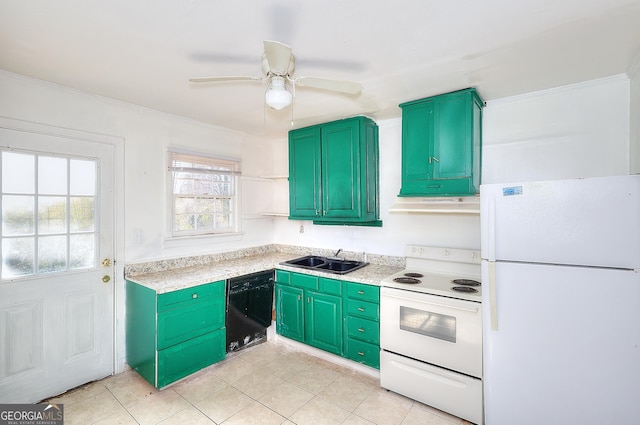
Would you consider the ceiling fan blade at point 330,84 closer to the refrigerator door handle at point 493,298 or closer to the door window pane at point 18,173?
the refrigerator door handle at point 493,298

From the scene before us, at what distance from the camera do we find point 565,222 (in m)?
1.74

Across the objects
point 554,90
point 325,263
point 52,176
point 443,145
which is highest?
point 554,90

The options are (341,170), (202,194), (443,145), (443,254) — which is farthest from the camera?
(202,194)

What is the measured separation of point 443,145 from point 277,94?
152 cm

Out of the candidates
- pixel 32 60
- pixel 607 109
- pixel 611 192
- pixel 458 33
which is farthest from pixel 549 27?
pixel 32 60

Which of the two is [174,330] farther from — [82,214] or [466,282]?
[466,282]

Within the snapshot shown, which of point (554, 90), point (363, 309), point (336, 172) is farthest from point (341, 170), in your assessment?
point (554, 90)

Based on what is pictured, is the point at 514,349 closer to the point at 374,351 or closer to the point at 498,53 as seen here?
the point at 374,351

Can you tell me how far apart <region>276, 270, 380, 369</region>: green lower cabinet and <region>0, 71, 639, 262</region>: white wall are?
0.71 m

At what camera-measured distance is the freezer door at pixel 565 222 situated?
1.62m

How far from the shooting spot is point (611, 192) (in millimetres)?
1646

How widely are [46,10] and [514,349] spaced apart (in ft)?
10.3

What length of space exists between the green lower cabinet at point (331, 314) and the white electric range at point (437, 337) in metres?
0.16

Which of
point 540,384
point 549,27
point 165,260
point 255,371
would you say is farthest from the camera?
point 165,260
